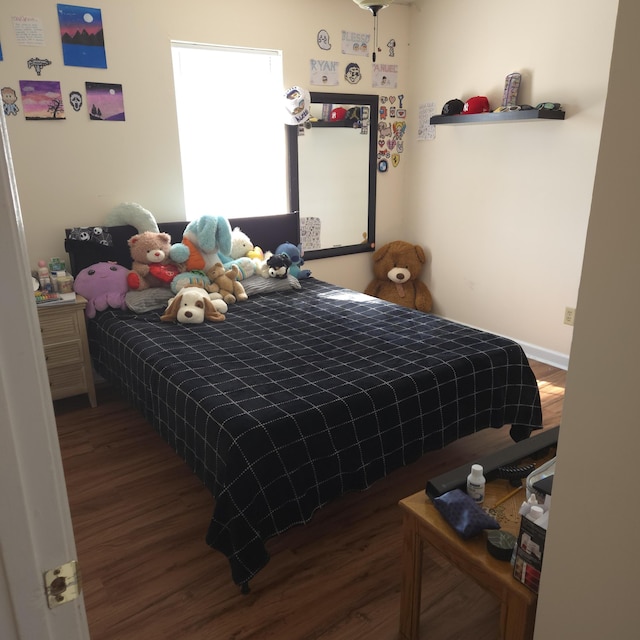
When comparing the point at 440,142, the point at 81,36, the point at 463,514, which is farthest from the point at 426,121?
the point at 463,514

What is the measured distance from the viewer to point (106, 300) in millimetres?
3117

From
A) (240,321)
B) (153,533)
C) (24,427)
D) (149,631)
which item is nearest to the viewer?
(24,427)

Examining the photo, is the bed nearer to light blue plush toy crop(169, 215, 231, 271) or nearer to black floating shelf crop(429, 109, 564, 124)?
light blue plush toy crop(169, 215, 231, 271)

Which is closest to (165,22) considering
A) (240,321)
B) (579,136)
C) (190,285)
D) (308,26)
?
(308,26)

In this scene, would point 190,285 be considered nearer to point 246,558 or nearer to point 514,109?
point 246,558

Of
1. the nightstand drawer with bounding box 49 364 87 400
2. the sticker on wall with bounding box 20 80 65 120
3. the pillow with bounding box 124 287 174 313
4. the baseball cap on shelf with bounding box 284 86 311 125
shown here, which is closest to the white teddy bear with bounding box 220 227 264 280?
the pillow with bounding box 124 287 174 313

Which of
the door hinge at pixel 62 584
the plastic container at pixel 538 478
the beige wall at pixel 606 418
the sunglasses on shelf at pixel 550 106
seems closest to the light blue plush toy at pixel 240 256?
the sunglasses on shelf at pixel 550 106

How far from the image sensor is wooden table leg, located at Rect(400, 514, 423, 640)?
1.60m

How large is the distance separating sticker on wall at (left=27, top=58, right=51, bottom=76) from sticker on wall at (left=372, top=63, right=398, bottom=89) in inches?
90.4

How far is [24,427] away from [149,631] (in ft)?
4.47

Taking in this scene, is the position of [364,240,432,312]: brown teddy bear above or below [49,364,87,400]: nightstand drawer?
above

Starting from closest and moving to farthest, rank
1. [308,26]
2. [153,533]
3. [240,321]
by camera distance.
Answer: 1. [153,533]
2. [240,321]
3. [308,26]

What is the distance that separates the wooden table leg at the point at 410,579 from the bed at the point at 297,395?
43 centimetres

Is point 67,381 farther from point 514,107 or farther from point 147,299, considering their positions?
point 514,107
